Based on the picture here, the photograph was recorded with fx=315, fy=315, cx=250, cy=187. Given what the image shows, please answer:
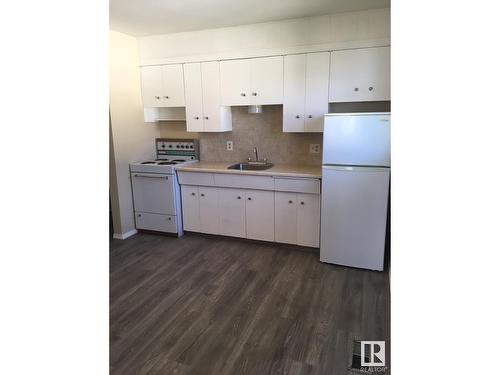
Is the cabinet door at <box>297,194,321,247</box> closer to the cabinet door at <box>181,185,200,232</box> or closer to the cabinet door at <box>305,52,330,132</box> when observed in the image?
the cabinet door at <box>305,52,330,132</box>

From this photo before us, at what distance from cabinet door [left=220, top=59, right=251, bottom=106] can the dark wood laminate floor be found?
171 cm

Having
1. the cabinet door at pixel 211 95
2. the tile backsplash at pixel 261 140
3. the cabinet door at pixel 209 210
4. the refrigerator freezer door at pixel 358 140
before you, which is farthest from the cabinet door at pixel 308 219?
the cabinet door at pixel 211 95

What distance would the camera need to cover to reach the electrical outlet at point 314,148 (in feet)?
12.0

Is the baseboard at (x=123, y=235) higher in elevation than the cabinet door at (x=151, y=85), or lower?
lower

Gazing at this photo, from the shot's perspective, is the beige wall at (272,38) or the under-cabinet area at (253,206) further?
the under-cabinet area at (253,206)

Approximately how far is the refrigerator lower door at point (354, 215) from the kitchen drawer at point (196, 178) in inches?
52.7

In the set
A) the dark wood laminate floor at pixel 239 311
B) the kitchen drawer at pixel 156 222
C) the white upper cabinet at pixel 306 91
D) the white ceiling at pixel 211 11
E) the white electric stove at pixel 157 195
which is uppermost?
the white ceiling at pixel 211 11

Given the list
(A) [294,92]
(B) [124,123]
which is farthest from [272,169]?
(B) [124,123]

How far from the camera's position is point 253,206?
139 inches

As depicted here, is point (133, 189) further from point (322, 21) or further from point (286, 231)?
point (322, 21)

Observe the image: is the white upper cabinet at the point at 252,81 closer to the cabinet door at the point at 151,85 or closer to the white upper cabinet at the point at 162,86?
the white upper cabinet at the point at 162,86

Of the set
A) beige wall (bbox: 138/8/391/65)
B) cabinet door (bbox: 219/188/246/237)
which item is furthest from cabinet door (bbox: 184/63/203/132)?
cabinet door (bbox: 219/188/246/237)

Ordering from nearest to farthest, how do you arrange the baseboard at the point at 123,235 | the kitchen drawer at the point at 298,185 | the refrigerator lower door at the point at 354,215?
the refrigerator lower door at the point at 354,215 → the kitchen drawer at the point at 298,185 → the baseboard at the point at 123,235
